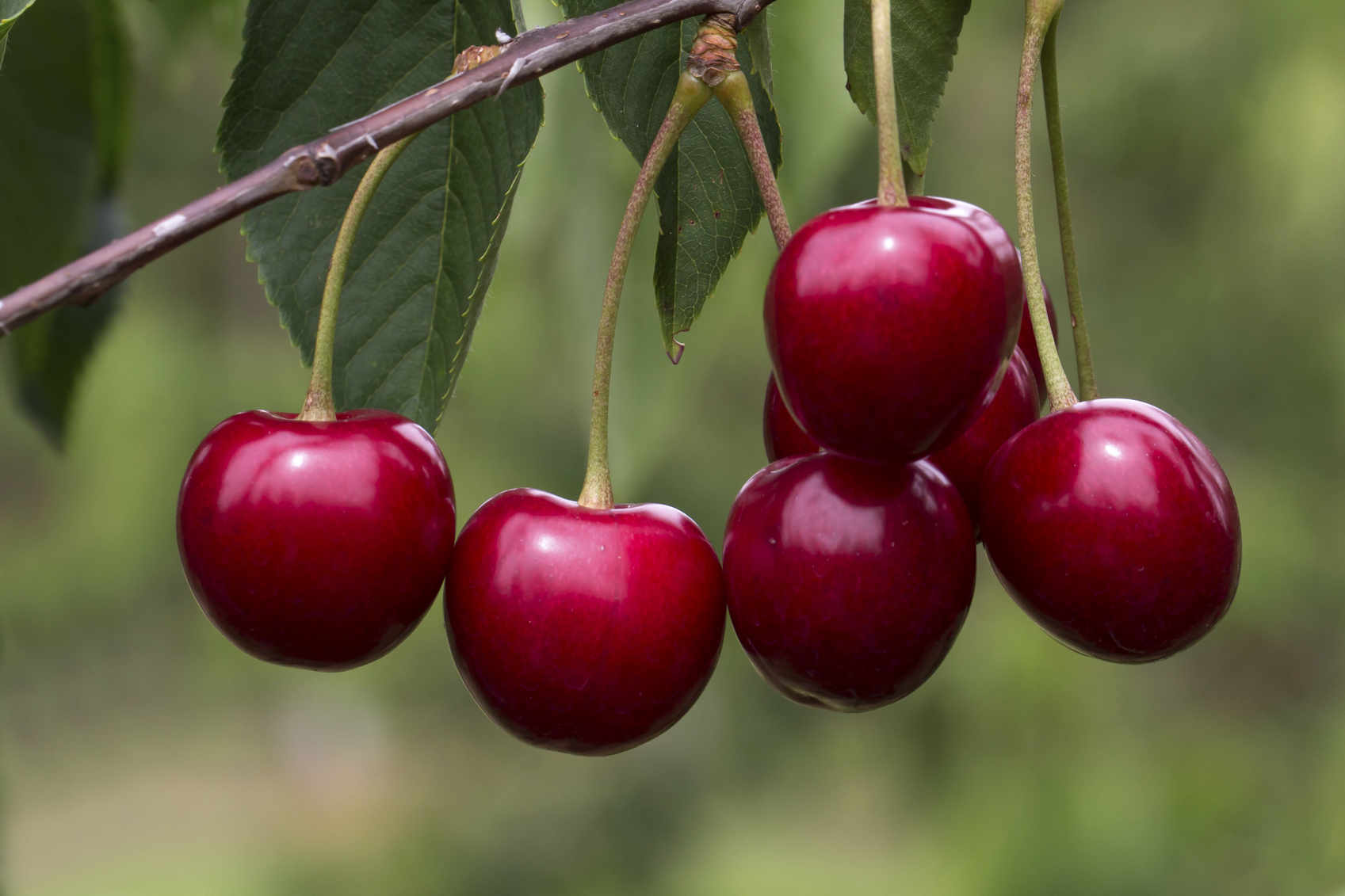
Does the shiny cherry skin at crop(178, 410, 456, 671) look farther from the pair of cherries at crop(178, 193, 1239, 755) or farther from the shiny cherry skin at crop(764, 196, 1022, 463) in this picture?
the shiny cherry skin at crop(764, 196, 1022, 463)

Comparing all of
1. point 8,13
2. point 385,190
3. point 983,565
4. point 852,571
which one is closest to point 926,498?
point 852,571

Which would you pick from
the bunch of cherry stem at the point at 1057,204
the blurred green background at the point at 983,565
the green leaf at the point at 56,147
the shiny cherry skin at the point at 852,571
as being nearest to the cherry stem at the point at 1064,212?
the bunch of cherry stem at the point at 1057,204

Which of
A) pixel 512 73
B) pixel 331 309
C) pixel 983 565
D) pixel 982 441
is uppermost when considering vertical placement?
pixel 512 73

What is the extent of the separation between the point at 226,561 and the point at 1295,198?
246cm

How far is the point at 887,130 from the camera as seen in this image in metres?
0.60

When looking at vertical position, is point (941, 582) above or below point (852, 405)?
below

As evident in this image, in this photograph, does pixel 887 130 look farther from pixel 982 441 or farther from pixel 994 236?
pixel 982 441

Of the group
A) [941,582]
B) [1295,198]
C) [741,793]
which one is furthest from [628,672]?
[741,793]

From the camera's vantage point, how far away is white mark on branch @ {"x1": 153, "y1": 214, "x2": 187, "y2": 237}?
0.51 metres

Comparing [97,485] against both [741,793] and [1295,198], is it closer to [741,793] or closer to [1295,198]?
[741,793]

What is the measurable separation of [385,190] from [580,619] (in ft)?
1.24

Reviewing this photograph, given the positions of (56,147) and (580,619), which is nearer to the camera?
(580,619)

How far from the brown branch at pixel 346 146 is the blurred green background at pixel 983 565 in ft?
1.36

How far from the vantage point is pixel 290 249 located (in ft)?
2.70
